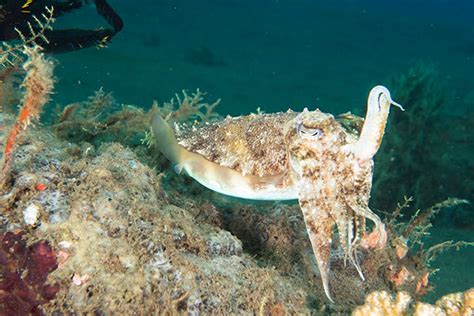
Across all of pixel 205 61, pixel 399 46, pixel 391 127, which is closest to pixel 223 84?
pixel 205 61

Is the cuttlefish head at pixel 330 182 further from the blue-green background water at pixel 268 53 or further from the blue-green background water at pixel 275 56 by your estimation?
the blue-green background water at pixel 268 53

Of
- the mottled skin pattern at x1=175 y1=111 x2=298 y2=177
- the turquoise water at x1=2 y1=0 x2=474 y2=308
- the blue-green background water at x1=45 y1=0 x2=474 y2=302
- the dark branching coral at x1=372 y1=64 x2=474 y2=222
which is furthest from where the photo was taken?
the blue-green background water at x1=45 y1=0 x2=474 y2=302

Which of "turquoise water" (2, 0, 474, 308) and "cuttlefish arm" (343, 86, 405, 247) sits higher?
"cuttlefish arm" (343, 86, 405, 247)

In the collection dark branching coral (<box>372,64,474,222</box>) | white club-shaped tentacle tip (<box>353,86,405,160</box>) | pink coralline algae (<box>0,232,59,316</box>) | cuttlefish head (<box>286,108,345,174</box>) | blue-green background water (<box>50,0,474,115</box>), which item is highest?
white club-shaped tentacle tip (<box>353,86,405,160</box>)

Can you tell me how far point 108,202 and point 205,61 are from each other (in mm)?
24509

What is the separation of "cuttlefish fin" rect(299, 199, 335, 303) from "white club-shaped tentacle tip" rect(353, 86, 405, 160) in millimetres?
500

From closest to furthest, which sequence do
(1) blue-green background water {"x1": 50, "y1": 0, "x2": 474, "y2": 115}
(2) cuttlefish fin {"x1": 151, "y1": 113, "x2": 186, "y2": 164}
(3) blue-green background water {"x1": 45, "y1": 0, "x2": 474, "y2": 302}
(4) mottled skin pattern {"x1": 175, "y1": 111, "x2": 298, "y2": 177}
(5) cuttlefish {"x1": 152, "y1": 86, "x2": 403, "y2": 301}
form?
1. (5) cuttlefish {"x1": 152, "y1": 86, "x2": 403, "y2": 301}
2. (4) mottled skin pattern {"x1": 175, "y1": 111, "x2": 298, "y2": 177}
3. (2) cuttlefish fin {"x1": 151, "y1": 113, "x2": 186, "y2": 164}
4. (3) blue-green background water {"x1": 45, "y1": 0, "x2": 474, "y2": 302}
5. (1) blue-green background water {"x1": 50, "y1": 0, "x2": 474, "y2": 115}

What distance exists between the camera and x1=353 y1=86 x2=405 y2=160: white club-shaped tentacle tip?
233 cm

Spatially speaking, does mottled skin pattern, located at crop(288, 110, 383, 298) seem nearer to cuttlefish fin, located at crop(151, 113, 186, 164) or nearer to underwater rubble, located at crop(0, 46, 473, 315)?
underwater rubble, located at crop(0, 46, 473, 315)

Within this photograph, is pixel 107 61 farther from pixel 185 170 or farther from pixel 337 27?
pixel 337 27

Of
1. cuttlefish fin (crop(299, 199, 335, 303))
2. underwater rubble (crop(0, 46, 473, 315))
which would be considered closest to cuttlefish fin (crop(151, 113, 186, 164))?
underwater rubble (crop(0, 46, 473, 315))

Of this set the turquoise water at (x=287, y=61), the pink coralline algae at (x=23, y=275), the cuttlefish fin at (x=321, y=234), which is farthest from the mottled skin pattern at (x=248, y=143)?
the pink coralline algae at (x=23, y=275)

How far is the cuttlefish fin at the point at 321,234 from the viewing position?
2.51 meters

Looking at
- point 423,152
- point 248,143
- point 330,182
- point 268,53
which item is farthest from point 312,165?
point 268,53
